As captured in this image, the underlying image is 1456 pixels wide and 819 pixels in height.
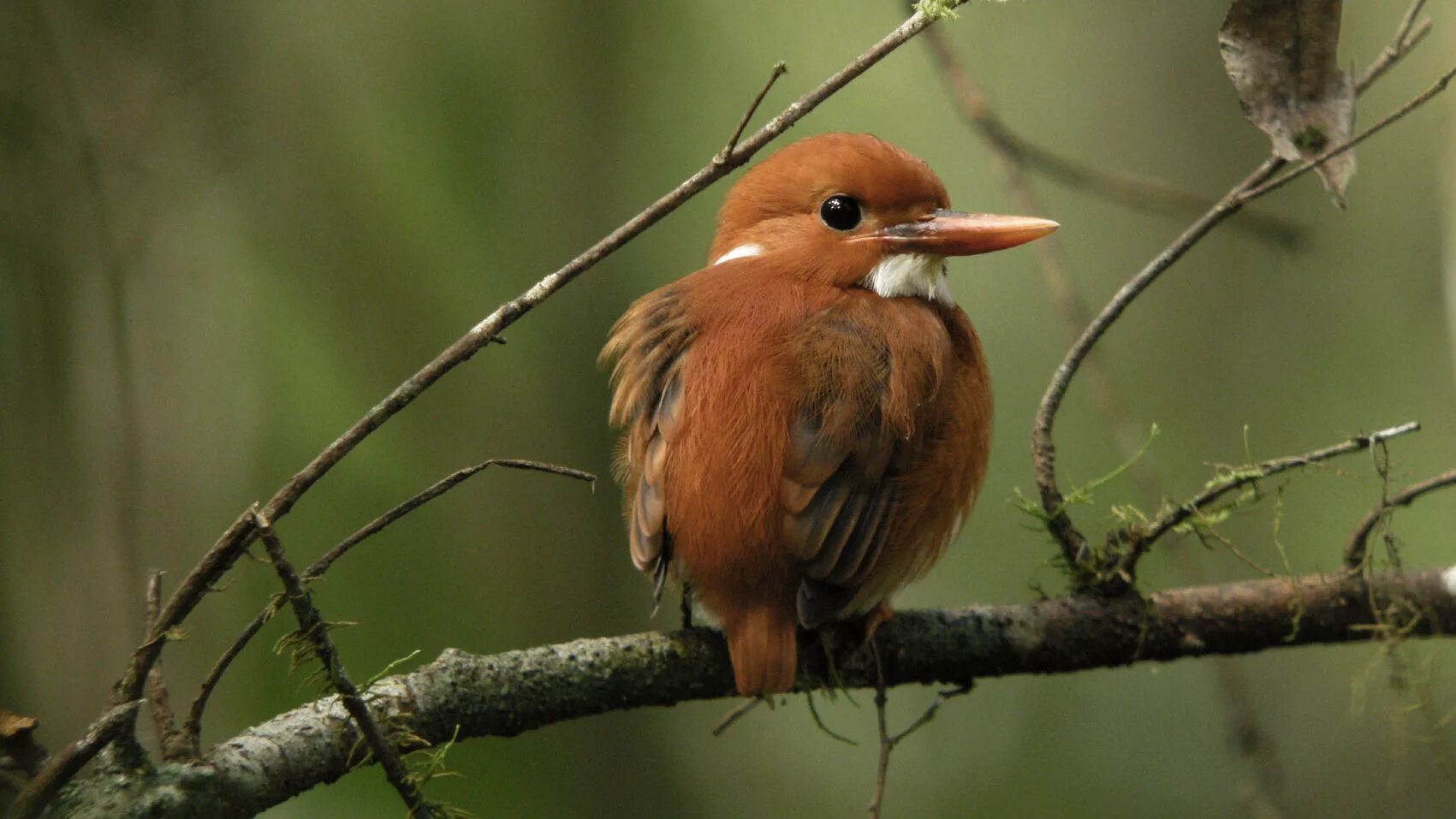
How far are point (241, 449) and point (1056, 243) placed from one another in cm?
192

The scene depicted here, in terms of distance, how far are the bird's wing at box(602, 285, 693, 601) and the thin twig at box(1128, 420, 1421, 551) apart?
0.87 m

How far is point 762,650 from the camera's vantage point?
2.22 metres

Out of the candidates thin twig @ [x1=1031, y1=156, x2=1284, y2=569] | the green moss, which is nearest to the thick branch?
thin twig @ [x1=1031, y1=156, x2=1284, y2=569]

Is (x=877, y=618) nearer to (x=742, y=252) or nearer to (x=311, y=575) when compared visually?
(x=742, y=252)

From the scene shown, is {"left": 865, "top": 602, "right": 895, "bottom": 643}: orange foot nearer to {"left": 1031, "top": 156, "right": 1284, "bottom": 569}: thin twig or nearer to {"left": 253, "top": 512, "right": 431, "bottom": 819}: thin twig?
{"left": 1031, "top": 156, "right": 1284, "bottom": 569}: thin twig

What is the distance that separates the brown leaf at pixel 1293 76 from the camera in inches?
77.2

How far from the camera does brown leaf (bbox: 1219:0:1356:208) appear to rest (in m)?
1.96

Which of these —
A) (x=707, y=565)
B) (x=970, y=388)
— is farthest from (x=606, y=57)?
(x=707, y=565)

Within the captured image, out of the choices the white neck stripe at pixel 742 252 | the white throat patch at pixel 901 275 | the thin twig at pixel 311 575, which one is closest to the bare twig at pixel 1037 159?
the white throat patch at pixel 901 275

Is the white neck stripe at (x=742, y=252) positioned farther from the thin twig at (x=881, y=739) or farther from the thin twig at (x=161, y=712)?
the thin twig at (x=161, y=712)

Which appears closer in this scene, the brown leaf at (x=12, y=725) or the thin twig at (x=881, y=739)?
the brown leaf at (x=12, y=725)

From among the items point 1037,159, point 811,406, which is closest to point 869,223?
point 1037,159

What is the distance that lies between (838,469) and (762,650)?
0.36 metres

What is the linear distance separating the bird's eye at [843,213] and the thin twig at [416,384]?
1141mm
